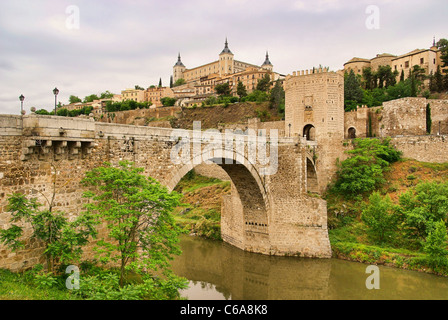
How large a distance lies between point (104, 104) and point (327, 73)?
68967 millimetres

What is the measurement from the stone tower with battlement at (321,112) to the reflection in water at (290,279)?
851cm

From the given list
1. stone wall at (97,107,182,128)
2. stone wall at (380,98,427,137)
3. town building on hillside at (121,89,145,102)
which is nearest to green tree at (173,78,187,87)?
town building on hillside at (121,89,145,102)

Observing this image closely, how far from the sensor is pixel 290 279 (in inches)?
632

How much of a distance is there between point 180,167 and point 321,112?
50.2ft

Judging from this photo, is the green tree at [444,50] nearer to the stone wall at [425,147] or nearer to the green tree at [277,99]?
the green tree at [277,99]

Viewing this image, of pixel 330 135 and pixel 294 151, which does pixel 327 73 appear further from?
pixel 294 151

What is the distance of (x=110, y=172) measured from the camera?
957 centimetres

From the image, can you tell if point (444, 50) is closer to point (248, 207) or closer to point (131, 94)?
point (248, 207)

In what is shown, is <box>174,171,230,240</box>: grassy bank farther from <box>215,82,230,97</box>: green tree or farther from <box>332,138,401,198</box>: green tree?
<box>215,82,230,97</box>: green tree

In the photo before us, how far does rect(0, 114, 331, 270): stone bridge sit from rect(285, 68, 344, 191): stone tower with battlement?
3.96 ft

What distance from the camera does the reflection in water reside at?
14484 millimetres
